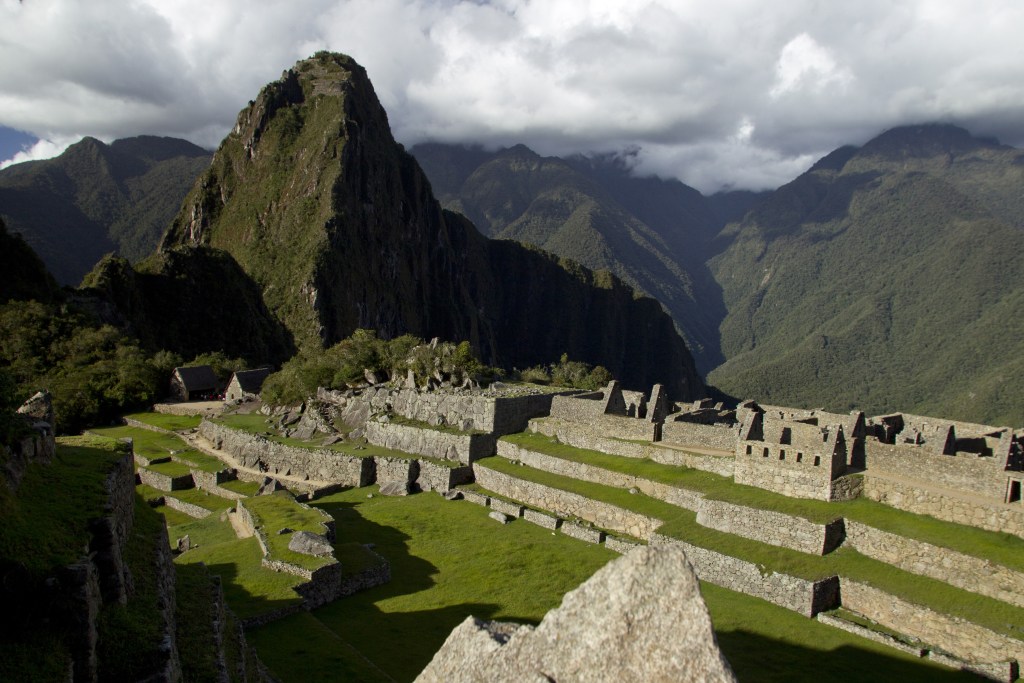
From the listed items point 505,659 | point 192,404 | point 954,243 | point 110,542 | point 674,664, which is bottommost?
Result: point 192,404

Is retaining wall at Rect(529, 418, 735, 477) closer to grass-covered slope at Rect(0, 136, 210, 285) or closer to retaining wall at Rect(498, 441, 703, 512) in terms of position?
retaining wall at Rect(498, 441, 703, 512)

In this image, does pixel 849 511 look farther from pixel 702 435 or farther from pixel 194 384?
pixel 194 384

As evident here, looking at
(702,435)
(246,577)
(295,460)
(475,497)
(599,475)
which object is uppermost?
(702,435)

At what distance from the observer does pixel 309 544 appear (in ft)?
50.5

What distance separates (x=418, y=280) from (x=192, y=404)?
13186cm

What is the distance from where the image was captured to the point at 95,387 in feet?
122

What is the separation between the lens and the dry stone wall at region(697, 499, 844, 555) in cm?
1397

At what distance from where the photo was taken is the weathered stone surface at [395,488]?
2300 centimetres

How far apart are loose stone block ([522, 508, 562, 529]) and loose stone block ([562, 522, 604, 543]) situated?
37 cm

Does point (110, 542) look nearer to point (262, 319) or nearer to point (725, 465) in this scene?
point (725, 465)

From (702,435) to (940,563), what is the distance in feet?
27.6

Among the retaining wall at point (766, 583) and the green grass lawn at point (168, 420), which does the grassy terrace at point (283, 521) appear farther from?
the green grass lawn at point (168, 420)

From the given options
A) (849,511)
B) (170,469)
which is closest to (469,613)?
(849,511)

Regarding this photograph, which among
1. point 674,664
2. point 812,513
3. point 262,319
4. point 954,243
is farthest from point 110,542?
point 954,243
